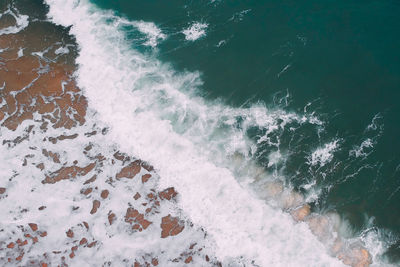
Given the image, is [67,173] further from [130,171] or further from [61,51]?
[61,51]

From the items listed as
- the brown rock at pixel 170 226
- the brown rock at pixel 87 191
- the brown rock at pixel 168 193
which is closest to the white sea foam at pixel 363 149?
the brown rock at pixel 168 193

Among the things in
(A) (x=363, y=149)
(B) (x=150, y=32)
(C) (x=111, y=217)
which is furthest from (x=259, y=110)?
(B) (x=150, y=32)

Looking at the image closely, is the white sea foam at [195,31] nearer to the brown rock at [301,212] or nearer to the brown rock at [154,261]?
the brown rock at [301,212]

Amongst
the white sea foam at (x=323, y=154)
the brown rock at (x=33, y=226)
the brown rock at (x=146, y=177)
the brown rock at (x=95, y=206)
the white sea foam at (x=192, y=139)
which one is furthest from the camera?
the white sea foam at (x=323, y=154)

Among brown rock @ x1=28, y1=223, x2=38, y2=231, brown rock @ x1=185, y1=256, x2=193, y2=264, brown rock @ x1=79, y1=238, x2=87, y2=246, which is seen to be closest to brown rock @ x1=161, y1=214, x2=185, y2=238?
brown rock @ x1=185, y1=256, x2=193, y2=264

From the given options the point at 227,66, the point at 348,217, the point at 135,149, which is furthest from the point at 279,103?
the point at 135,149

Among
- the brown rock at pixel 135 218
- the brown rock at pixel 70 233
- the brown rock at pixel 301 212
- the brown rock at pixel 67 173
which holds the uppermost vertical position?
the brown rock at pixel 301 212
